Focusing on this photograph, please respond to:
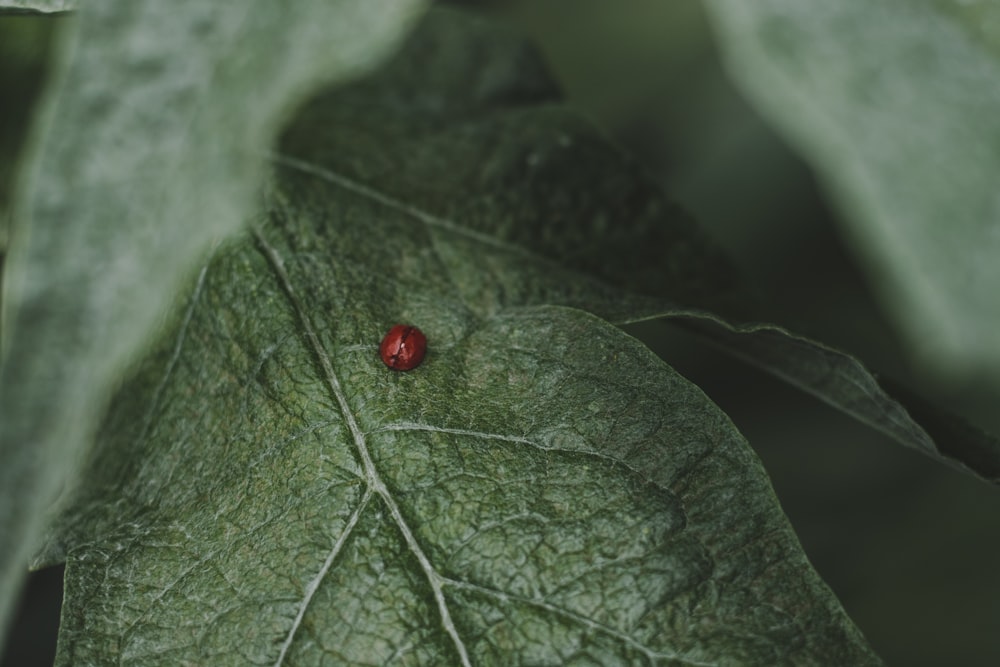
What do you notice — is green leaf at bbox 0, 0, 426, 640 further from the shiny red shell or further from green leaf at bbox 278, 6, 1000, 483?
green leaf at bbox 278, 6, 1000, 483

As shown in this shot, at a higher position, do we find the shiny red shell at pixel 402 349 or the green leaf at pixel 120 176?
the green leaf at pixel 120 176

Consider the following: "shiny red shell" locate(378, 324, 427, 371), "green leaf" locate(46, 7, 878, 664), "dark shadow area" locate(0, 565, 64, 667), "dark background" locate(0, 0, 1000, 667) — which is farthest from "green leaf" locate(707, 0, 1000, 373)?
"dark shadow area" locate(0, 565, 64, 667)

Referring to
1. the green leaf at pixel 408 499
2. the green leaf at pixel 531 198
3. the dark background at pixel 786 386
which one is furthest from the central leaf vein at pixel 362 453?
the dark background at pixel 786 386

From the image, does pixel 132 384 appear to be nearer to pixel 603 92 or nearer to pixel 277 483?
pixel 277 483

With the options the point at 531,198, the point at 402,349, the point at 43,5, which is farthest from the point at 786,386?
the point at 43,5

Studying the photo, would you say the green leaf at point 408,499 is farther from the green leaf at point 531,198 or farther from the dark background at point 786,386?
the dark background at point 786,386

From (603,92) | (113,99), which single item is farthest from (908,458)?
(113,99)
